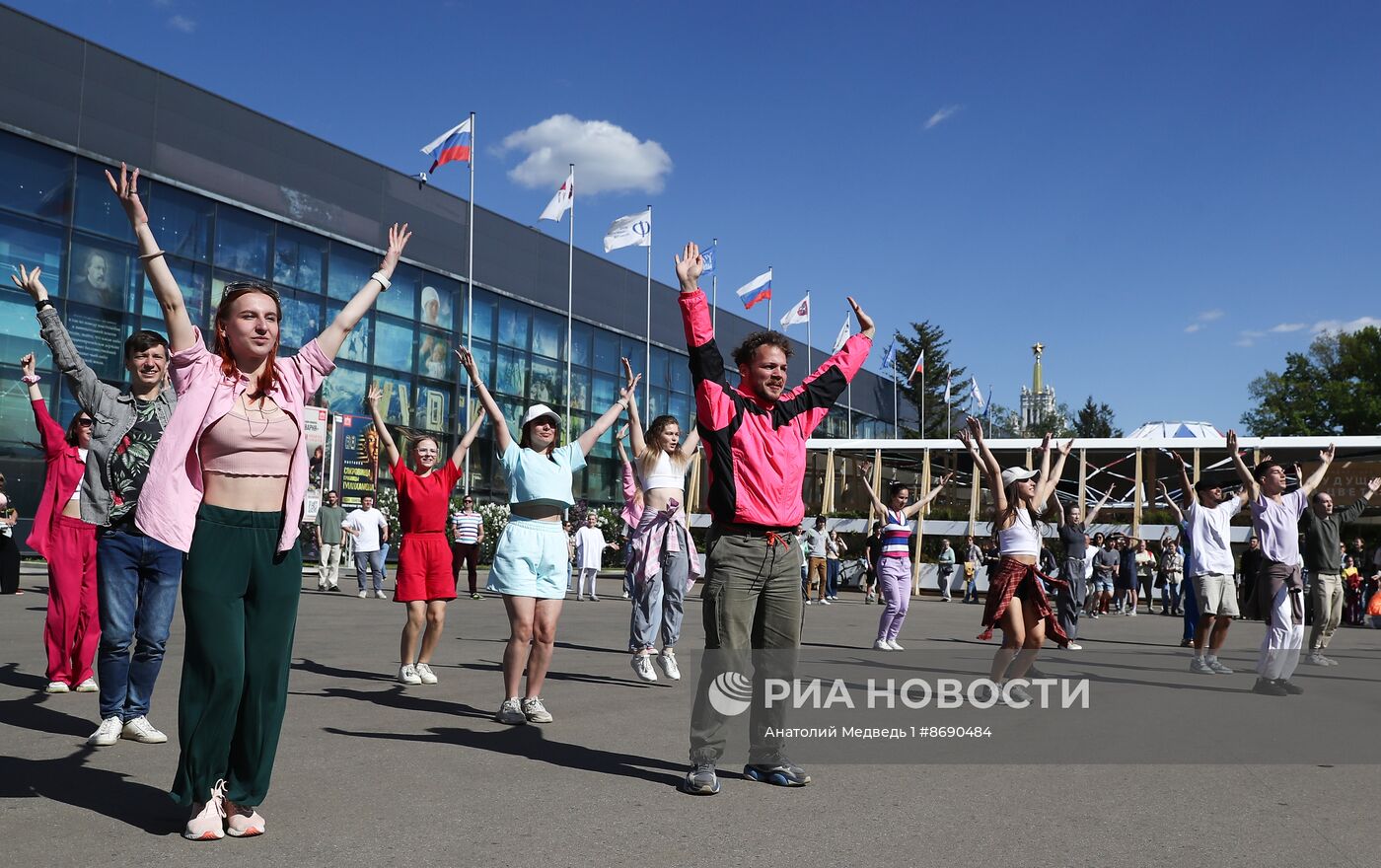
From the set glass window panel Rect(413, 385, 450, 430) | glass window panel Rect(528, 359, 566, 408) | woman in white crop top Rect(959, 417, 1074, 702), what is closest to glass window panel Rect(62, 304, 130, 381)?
glass window panel Rect(413, 385, 450, 430)

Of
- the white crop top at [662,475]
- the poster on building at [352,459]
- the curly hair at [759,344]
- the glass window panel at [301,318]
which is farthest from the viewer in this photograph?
the glass window panel at [301,318]

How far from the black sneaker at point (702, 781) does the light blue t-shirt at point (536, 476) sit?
216cm

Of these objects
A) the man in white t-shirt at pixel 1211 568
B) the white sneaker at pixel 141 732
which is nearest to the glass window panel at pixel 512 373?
the man in white t-shirt at pixel 1211 568

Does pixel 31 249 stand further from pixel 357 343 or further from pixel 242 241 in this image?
pixel 357 343

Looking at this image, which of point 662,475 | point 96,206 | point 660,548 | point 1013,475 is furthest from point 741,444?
point 96,206

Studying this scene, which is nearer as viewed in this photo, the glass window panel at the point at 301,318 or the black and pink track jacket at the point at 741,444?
the black and pink track jacket at the point at 741,444

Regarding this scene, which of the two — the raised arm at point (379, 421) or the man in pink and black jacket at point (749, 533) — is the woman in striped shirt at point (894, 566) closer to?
the raised arm at point (379, 421)

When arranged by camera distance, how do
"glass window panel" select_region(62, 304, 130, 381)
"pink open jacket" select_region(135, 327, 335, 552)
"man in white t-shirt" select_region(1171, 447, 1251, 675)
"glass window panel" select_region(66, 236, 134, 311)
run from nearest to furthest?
"pink open jacket" select_region(135, 327, 335, 552) → "man in white t-shirt" select_region(1171, 447, 1251, 675) → "glass window panel" select_region(66, 236, 134, 311) → "glass window panel" select_region(62, 304, 130, 381)

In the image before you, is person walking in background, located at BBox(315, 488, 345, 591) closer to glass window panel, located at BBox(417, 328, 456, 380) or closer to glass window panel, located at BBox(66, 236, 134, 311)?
glass window panel, located at BBox(66, 236, 134, 311)

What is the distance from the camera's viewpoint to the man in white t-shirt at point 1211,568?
1033 centimetres

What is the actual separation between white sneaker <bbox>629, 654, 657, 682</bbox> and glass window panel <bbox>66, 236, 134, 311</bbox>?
22776 mm

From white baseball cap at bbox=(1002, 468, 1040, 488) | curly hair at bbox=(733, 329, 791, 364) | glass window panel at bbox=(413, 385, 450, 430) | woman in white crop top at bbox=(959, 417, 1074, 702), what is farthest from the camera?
glass window panel at bbox=(413, 385, 450, 430)

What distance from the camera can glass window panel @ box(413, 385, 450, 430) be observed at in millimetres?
36375

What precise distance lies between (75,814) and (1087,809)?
154 inches
